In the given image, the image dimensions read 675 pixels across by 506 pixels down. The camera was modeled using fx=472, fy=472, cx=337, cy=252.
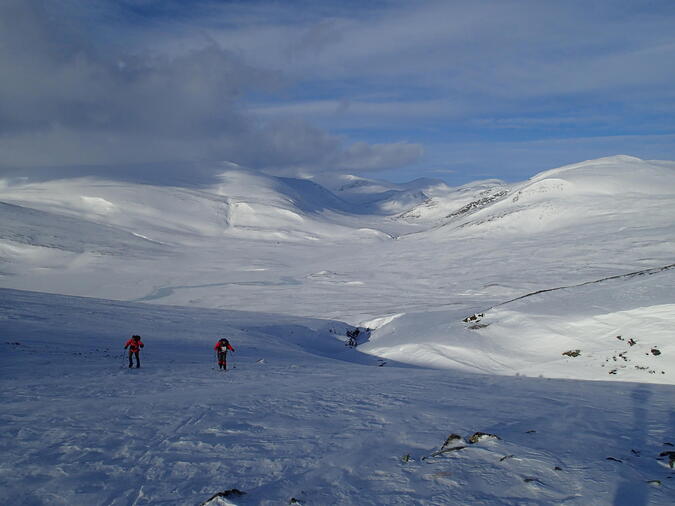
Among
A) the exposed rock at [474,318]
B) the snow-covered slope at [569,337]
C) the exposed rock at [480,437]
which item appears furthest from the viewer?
the exposed rock at [474,318]

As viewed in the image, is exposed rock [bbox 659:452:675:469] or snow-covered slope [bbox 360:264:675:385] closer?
exposed rock [bbox 659:452:675:469]

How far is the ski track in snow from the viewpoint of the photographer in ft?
18.4

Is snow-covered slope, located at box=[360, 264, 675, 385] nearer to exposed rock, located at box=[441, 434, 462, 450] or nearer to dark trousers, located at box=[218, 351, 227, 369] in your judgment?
dark trousers, located at box=[218, 351, 227, 369]

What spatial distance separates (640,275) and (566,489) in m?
22.0

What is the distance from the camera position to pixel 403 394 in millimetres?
10945

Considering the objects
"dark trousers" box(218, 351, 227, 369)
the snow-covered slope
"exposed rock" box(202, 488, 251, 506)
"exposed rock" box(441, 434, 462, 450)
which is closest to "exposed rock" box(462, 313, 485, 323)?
the snow-covered slope

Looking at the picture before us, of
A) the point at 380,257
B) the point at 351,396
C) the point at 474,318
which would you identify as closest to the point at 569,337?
the point at 474,318

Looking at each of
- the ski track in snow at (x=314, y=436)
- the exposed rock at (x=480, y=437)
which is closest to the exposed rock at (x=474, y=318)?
the ski track in snow at (x=314, y=436)

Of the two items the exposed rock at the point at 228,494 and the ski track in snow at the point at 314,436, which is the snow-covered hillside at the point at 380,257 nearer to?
the ski track in snow at the point at 314,436

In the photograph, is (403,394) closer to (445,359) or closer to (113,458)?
(113,458)

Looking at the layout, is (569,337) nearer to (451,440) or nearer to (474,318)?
(474,318)

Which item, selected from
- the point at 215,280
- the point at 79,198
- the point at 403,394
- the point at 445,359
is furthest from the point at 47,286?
the point at 79,198

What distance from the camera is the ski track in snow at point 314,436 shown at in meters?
5.62

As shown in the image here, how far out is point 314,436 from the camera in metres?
7.56
